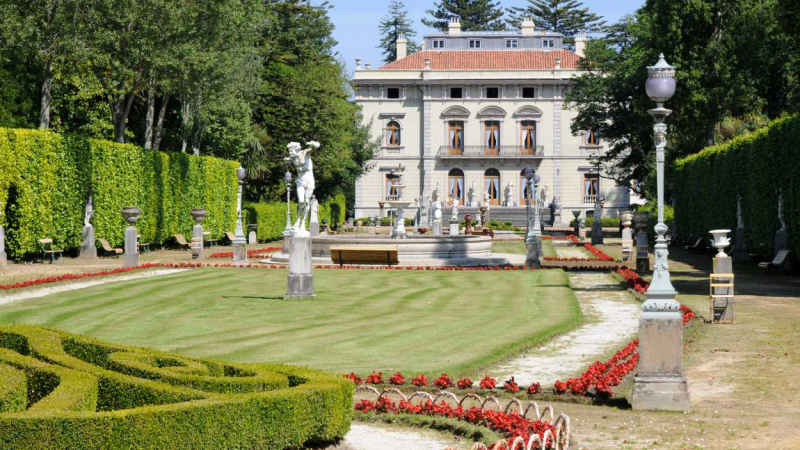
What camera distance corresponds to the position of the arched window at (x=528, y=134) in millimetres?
84688

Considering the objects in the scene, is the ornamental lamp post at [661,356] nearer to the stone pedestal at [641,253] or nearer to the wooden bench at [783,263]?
the wooden bench at [783,263]

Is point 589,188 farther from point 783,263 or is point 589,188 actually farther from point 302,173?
point 302,173

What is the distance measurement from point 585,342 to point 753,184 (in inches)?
791

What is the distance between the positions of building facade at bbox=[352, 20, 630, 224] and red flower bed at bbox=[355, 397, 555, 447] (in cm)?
7349

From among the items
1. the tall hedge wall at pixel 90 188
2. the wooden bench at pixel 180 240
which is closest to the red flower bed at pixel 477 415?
the tall hedge wall at pixel 90 188

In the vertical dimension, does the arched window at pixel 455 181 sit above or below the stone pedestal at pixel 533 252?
above

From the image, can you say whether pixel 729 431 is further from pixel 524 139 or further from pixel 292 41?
pixel 524 139

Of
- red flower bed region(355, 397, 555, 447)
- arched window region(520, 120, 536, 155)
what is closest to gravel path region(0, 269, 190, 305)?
red flower bed region(355, 397, 555, 447)

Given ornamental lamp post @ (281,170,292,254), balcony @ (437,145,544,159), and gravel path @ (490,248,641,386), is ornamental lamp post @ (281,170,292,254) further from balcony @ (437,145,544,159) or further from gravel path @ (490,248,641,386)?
balcony @ (437,145,544,159)

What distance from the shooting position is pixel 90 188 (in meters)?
35.1

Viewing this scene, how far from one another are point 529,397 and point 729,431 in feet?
7.62

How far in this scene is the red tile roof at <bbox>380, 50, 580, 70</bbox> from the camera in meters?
85.2

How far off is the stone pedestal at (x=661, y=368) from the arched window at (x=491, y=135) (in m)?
74.4

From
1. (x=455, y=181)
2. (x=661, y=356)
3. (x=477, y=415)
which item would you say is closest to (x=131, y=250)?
(x=661, y=356)
